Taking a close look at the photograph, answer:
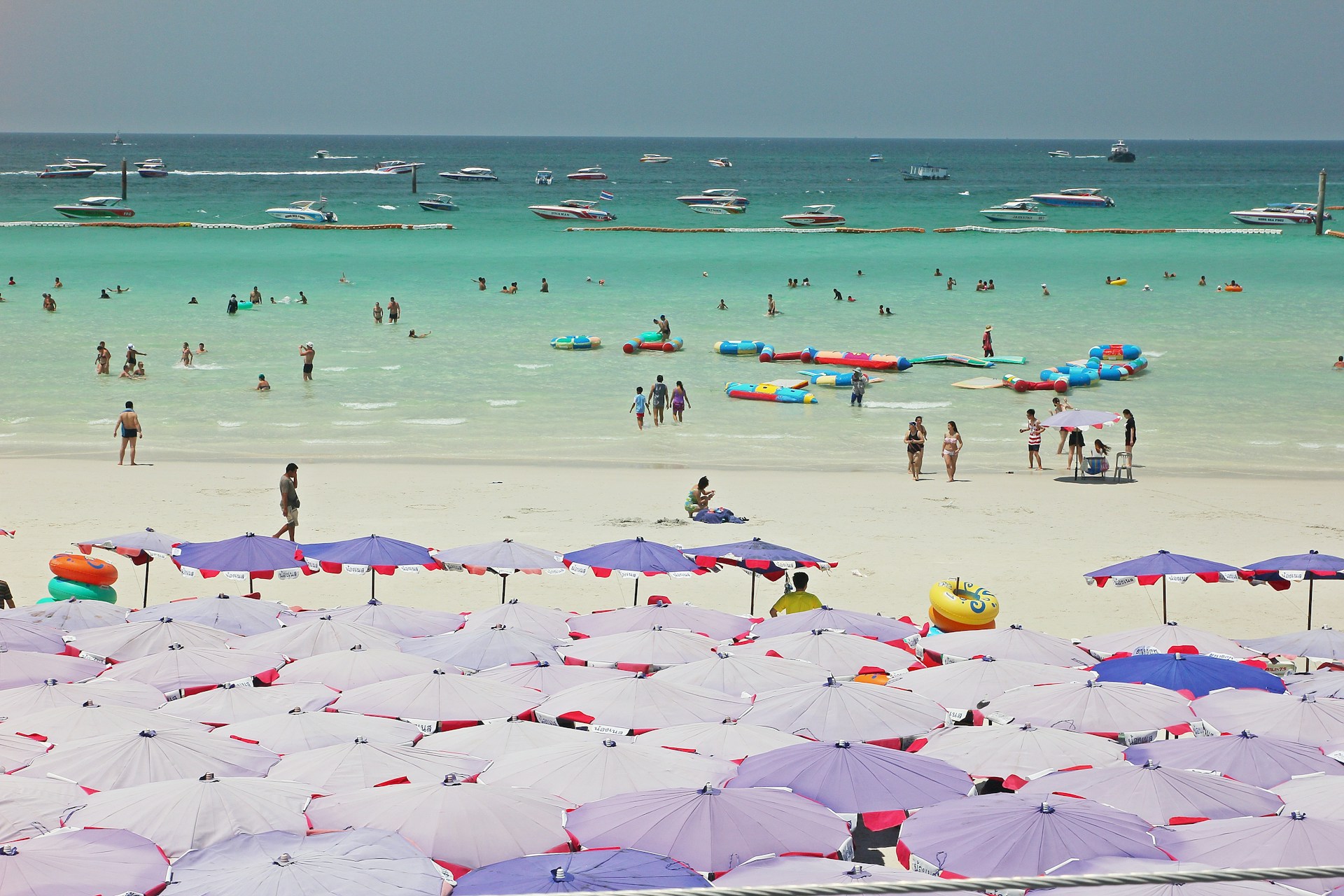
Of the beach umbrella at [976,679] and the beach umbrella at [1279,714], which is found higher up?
the beach umbrella at [1279,714]

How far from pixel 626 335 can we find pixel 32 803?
123 feet

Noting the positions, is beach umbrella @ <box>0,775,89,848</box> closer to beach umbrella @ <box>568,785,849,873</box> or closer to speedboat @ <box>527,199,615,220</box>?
beach umbrella @ <box>568,785,849,873</box>

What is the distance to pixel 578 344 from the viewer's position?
134 ft

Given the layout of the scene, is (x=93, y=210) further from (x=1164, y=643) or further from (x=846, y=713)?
(x=846, y=713)

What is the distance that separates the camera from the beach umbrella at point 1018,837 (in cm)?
702

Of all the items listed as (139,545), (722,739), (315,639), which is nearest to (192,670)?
(315,639)

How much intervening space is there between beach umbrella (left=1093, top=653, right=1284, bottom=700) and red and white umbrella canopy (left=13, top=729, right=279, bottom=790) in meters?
7.14

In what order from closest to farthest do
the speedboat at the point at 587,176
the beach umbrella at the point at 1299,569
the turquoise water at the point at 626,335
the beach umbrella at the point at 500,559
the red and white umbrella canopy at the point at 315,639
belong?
1. the red and white umbrella canopy at the point at 315,639
2. the beach umbrella at the point at 1299,569
3. the beach umbrella at the point at 500,559
4. the turquoise water at the point at 626,335
5. the speedboat at the point at 587,176

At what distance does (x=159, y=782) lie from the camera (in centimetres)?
776

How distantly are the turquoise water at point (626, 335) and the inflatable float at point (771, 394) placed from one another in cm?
49

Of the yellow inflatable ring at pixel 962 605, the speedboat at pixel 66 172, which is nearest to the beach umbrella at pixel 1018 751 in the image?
the yellow inflatable ring at pixel 962 605

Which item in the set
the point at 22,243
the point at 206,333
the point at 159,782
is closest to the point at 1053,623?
the point at 159,782

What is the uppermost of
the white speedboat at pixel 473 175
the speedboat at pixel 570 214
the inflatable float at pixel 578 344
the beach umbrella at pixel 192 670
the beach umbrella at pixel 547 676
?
the white speedboat at pixel 473 175

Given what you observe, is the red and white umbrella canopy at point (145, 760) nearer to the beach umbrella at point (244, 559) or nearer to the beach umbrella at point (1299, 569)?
the beach umbrella at point (244, 559)
